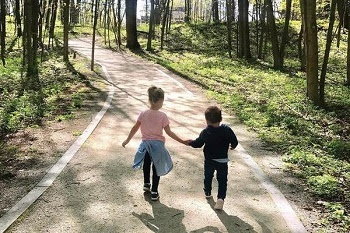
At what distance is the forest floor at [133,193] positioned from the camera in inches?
189

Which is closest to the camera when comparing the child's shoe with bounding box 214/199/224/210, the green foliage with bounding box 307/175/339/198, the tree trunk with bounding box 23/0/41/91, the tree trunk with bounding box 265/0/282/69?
the child's shoe with bounding box 214/199/224/210

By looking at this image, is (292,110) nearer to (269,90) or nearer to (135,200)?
(269,90)

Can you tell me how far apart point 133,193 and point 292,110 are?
800 cm

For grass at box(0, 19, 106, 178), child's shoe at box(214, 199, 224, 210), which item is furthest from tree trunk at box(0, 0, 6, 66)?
child's shoe at box(214, 199, 224, 210)

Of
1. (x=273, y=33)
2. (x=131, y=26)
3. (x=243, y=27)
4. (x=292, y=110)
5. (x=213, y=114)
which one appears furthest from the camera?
(x=131, y=26)

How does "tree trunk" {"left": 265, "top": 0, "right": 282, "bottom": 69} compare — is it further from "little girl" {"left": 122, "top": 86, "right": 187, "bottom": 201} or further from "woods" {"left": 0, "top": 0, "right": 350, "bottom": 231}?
"little girl" {"left": 122, "top": 86, "right": 187, "bottom": 201}

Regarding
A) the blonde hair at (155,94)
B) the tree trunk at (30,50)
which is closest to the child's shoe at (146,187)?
the blonde hair at (155,94)

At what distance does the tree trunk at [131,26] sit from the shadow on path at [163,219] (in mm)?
25872

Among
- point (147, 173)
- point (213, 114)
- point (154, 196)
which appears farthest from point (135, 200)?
point (213, 114)

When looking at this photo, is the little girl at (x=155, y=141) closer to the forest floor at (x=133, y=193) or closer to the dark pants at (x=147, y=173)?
the dark pants at (x=147, y=173)

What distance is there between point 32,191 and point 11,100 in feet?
25.8

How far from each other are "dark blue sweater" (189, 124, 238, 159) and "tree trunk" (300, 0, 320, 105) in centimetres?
917

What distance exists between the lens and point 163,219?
4.93m

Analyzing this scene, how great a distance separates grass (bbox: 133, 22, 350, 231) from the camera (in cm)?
651
